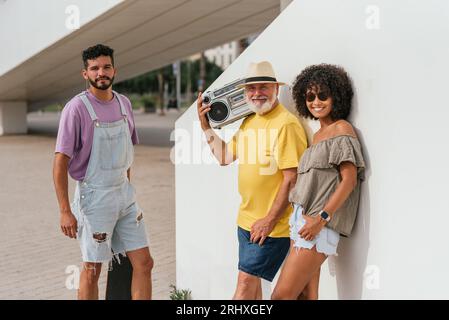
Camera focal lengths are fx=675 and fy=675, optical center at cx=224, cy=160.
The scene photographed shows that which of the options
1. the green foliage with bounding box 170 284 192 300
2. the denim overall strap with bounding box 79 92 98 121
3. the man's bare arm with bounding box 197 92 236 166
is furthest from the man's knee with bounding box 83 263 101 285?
the green foliage with bounding box 170 284 192 300

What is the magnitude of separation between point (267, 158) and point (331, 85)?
1.61ft

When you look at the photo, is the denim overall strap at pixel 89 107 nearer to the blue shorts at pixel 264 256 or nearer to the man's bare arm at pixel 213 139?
the man's bare arm at pixel 213 139

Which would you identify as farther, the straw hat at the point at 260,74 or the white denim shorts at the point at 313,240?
the straw hat at the point at 260,74

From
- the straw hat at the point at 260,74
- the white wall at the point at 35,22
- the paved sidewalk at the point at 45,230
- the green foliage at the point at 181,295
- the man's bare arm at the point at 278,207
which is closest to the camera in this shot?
the man's bare arm at the point at 278,207

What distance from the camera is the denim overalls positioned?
146 inches

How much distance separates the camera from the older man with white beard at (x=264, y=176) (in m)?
3.41

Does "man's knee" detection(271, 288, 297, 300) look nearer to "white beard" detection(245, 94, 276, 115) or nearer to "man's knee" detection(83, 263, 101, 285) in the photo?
"white beard" detection(245, 94, 276, 115)

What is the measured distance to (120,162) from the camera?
377 centimetres

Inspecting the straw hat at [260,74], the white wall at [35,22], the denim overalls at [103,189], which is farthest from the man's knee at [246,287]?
the white wall at [35,22]

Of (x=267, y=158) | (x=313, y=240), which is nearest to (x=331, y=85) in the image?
(x=267, y=158)

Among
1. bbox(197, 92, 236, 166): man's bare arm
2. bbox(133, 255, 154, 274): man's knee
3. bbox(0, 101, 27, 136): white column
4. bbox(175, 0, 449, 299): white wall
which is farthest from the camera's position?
bbox(0, 101, 27, 136): white column
